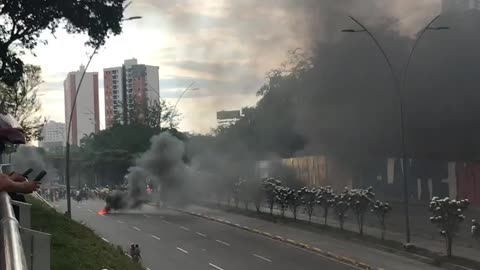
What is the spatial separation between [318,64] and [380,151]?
887cm

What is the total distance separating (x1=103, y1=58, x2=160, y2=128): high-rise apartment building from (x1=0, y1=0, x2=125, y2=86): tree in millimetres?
58968

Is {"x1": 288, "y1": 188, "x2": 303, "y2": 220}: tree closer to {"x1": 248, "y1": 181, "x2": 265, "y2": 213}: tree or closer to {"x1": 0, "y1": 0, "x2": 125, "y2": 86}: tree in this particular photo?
{"x1": 248, "y1": 181, "x2": 265, "y2": 213}: tree

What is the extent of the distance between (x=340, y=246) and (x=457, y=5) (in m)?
28.6

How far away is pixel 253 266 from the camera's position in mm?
20609

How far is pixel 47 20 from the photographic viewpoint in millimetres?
21609

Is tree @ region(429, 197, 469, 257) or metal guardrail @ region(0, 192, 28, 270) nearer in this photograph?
metal guardrail @ region(0, 192, 28, 270)

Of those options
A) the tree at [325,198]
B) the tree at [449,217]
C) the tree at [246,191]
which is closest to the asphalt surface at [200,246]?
the tree at [449,217]

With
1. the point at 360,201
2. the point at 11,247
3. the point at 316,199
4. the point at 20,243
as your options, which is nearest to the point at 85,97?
the point at 316,199

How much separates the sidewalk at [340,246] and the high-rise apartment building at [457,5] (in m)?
21.0

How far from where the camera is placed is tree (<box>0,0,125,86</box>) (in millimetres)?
20891

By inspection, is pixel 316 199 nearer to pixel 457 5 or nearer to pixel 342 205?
pixel 342 205

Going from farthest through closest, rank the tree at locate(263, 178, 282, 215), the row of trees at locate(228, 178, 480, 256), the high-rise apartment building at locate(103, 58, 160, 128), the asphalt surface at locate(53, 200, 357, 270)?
the high-rise apartment building at locate(103, 58, 160, 128), the tree at locate(263, 178, 282, 215), the asphalt surface at locate(53, 200, 357, 270), the row of trees at locate(228, 178, 480, 256)

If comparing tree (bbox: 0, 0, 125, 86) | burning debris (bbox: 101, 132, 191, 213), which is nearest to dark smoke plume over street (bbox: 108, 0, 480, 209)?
burning debris (bbox: 101, 132, 191, 213)

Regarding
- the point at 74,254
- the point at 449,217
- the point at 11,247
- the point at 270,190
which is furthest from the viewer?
the point at 270,190
